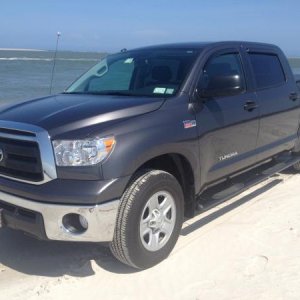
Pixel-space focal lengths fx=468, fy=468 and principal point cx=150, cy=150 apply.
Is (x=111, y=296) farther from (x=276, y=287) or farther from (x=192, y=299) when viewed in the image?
(x=276, y=287)

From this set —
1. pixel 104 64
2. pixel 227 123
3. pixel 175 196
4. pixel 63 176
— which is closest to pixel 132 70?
pixel 104 64

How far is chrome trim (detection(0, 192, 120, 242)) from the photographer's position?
334 cm

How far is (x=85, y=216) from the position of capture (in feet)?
11.0

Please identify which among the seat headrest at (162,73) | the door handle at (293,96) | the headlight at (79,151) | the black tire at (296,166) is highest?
the seat headrest at (162,73)

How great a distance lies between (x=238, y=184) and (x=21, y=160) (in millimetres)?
2427

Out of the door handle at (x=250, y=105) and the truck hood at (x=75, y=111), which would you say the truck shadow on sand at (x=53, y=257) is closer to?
the truck hood at (x=75, y=111)

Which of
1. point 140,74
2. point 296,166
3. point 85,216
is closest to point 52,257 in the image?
point 85,216

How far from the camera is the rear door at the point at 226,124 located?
4320 mm

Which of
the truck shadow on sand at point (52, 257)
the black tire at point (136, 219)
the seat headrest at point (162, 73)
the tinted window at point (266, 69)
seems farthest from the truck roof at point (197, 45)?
the truck shadow on sand at point (52, 257)

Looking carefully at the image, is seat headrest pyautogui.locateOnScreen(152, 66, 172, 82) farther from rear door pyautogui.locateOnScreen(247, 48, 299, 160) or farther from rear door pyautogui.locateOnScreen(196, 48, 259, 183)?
rear door pyautogui.locateOnScreen(247, 48, 299, 160)

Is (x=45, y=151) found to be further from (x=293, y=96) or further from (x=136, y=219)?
(x=293, y=96)

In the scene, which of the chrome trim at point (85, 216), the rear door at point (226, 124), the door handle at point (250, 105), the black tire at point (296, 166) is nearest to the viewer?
the chrome trim at point (85, 216)

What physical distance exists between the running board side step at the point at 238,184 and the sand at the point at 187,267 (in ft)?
1.05

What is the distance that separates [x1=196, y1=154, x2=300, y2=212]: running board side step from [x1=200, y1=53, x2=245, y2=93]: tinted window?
3.32 feet
